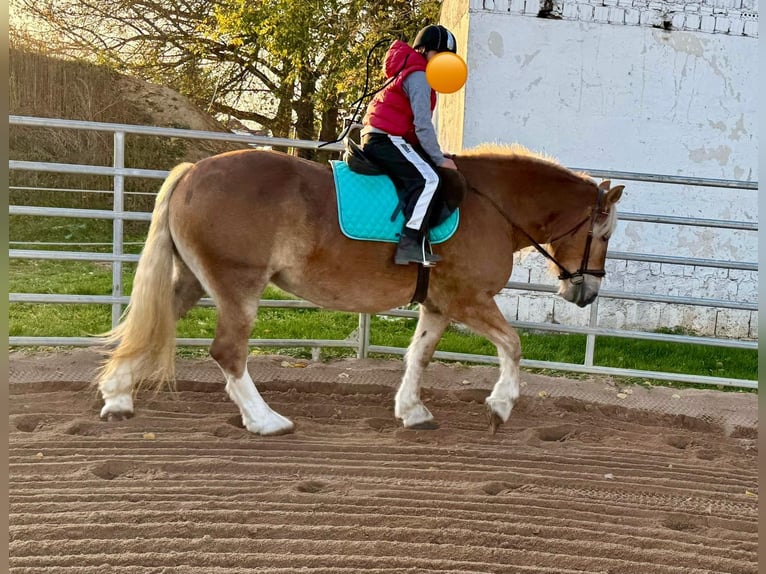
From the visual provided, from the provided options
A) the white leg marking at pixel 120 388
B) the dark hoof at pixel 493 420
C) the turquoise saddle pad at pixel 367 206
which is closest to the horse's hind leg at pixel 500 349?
the dark hoof at pixel 493 420

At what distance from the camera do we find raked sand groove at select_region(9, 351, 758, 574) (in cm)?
273

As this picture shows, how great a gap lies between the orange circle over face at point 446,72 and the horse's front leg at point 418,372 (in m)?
1.52

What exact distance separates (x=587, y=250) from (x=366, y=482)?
7.47 feet

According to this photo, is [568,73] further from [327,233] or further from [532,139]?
[327,233]

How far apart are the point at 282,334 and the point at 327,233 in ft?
9.12

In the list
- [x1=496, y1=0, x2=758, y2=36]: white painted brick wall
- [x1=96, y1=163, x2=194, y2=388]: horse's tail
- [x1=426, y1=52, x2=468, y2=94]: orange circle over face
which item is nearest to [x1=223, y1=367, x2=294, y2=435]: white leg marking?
[x1=96, y1=163, x2=194, y2=388]: horse's tail

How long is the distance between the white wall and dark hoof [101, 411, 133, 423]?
4.69 m

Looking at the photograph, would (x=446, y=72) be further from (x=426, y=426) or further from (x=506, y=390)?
(x=426, y=426)

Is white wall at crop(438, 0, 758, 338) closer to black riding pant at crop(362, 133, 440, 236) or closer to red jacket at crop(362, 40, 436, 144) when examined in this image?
red jacket at crop(362, 40, 436, 144)

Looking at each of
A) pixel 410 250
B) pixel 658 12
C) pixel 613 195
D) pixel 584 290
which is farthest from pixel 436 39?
pixel 658 12

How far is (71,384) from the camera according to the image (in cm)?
488

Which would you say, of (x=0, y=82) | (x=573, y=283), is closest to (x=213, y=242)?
(x=573, y=283)

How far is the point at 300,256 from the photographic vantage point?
4.21 meters

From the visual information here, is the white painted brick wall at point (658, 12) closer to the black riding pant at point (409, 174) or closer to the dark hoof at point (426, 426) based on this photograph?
the black riding pant at point (409, 174)
